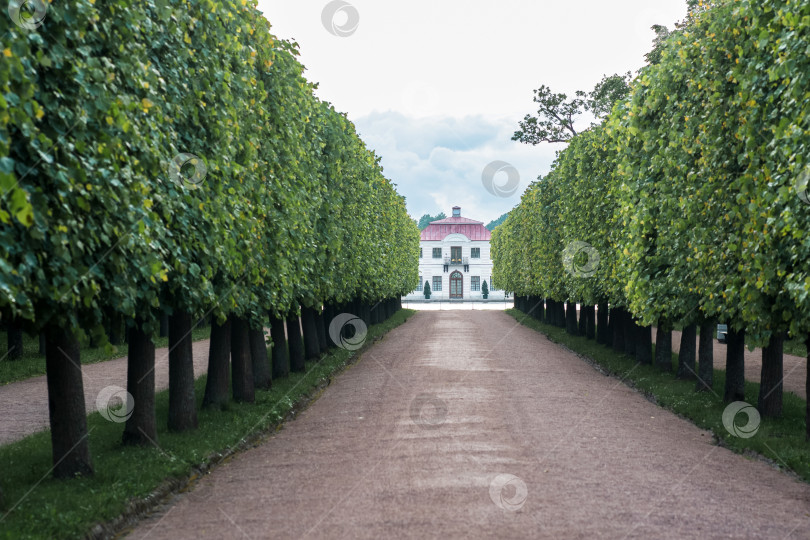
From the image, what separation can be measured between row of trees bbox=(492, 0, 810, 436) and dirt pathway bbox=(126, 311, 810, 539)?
2.42m

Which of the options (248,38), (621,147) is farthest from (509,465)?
(621,147)

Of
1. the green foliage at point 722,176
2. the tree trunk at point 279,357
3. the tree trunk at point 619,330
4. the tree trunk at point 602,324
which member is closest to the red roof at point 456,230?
the tree trunk at point 602,324

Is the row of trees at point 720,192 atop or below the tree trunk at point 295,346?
atop

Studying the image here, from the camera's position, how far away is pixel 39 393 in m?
21.0

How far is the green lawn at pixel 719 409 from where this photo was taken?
42.0 ft

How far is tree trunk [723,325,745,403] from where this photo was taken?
58.1 ft

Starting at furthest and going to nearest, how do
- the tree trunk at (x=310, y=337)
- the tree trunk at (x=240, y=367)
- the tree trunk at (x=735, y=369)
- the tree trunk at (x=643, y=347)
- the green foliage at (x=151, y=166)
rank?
the tree trunk at (x=310, y=337) < the tree trunk at (x=643, y=347) < the tree trunk at (x=240, y=367) < the tree trunk at (x=735, y=369) < the green foliage at (x=151, y=166)

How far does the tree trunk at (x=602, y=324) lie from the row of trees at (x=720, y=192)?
627 centimetres

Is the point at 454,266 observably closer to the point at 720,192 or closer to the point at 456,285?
the point at 456,285

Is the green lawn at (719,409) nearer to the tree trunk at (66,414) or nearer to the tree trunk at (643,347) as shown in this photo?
the tree trunk at (643,347)

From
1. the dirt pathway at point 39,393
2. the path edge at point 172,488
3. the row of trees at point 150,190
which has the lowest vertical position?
the dirt pathway at point 39,393

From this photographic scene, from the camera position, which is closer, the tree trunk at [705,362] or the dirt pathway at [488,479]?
the dirt pathway at [488,479]

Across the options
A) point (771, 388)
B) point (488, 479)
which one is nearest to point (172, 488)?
point (488, 479)

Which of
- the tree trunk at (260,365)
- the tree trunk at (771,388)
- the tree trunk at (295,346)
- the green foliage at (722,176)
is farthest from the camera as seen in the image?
the tree trunk at (295,346)
